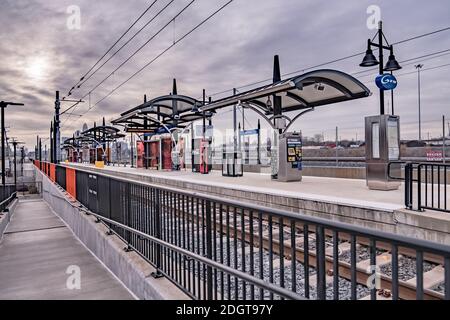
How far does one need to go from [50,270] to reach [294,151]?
9555mm

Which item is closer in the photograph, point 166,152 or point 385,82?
point 385,82

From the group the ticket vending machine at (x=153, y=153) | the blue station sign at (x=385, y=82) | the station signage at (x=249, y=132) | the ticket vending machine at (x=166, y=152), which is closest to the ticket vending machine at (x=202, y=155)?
the ticket vending machine at (x=166, y=152)

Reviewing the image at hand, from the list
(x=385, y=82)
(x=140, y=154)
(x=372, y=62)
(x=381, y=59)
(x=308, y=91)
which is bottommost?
(x=140, y=154)

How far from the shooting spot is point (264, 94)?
12.4 meters

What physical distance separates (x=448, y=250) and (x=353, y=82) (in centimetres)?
1147

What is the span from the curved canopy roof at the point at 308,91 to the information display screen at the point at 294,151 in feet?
6.12

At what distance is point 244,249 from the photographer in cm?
311

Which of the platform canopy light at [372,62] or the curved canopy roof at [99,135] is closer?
the platform canopy light at [372,62]

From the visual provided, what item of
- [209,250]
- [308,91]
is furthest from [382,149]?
[209,250]

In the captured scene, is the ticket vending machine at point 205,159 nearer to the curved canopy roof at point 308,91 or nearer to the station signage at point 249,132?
the curved canopy roof at point 308,91

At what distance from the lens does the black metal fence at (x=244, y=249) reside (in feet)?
6.80

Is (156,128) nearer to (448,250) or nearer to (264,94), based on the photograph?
(264,94)

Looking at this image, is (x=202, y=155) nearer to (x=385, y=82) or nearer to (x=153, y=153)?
(x=153, y=153)

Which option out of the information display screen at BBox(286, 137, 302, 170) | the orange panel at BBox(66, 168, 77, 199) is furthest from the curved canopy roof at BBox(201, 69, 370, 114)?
the orange panel at BBox(66, 168, 77, 199)
